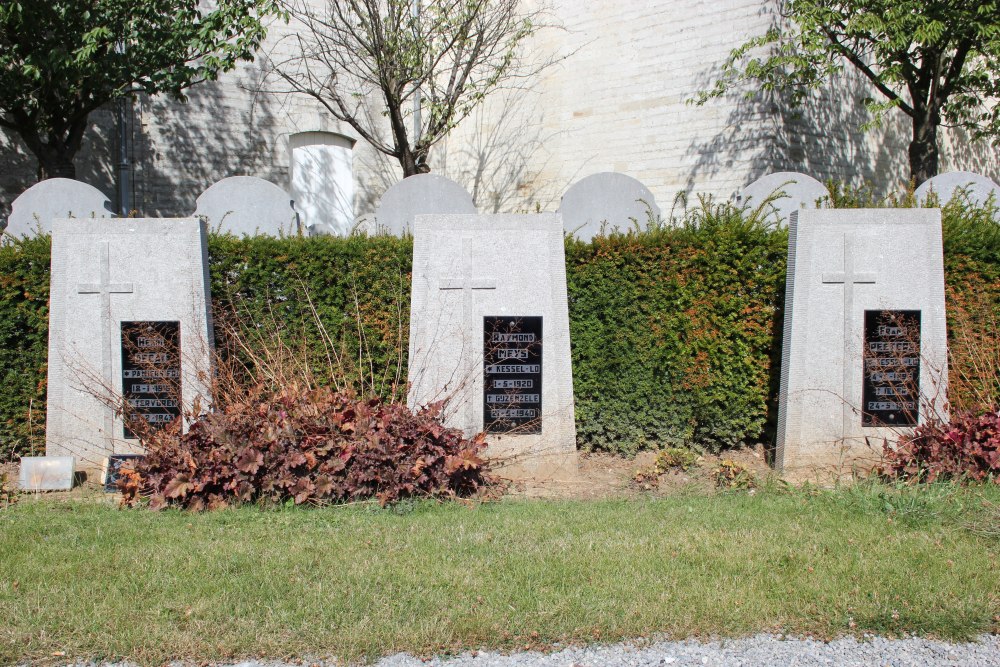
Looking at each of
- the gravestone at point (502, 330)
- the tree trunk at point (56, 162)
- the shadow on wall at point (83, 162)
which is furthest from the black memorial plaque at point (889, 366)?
the shadow on wall at point (83, 162)

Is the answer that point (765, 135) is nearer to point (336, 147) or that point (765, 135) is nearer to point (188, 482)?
point (336, 147)

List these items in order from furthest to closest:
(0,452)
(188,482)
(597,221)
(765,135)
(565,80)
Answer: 1. (565,80)
2. (765,135)
3. (597,221)
4. (0,452)
5. (188,482)

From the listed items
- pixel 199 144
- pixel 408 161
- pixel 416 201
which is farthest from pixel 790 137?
pixel 199 144

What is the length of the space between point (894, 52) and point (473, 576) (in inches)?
444

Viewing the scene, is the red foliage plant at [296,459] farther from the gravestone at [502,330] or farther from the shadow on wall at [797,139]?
the shadow on wall at [797,139]

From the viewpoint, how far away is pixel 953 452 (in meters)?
5.92

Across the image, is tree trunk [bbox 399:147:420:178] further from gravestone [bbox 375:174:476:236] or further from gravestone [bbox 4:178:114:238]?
gravestone [bbox 4:178:114:238]

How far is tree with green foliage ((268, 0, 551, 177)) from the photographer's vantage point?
13750 mm

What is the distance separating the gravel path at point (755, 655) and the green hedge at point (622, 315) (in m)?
3.73

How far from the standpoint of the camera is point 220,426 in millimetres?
5539

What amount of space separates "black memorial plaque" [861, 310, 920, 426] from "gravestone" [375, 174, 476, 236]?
4.67 m

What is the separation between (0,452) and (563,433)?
4892mm

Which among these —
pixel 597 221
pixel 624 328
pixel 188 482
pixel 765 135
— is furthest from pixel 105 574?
pixel 765 135

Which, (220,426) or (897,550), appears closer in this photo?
(897,550)
